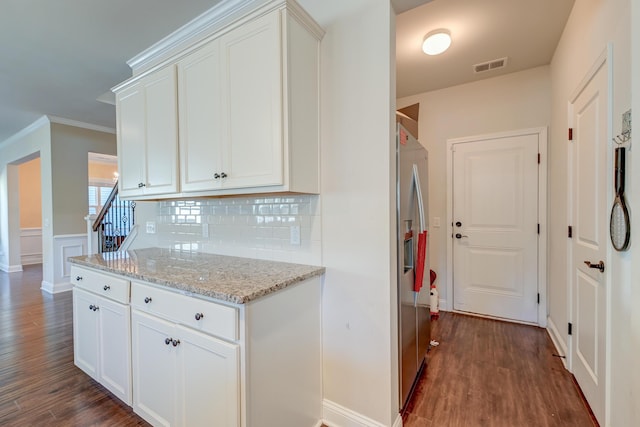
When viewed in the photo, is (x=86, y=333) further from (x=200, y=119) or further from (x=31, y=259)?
(x=31, y=259)

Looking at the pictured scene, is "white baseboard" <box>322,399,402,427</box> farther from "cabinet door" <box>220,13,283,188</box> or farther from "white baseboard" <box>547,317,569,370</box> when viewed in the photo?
"white baseboard" <box>547,317,569,370</box>

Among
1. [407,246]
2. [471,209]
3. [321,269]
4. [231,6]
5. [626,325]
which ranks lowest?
[626,325]

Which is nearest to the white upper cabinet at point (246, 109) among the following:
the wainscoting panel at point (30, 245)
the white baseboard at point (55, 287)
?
the white baseboard at point (55, 287)

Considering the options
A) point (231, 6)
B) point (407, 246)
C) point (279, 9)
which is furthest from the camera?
point (231, 6)

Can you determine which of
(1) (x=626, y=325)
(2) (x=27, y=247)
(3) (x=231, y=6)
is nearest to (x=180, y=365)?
(1) (x=626, y=325)

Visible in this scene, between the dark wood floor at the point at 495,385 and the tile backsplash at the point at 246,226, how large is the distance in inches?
50.6

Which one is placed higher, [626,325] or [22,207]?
[22,207]

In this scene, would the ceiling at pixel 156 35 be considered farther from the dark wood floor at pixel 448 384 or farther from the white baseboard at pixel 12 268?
the white baseboard at pixel 12 268

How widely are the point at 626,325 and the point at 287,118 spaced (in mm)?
1898

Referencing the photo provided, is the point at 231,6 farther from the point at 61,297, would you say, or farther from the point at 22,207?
the point at 22,207

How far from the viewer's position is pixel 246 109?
1599 millimetres

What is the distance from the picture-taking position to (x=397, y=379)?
1617 millimetres

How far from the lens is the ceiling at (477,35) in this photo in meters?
2.09

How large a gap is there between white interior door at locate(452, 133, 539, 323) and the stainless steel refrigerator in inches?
60.2
